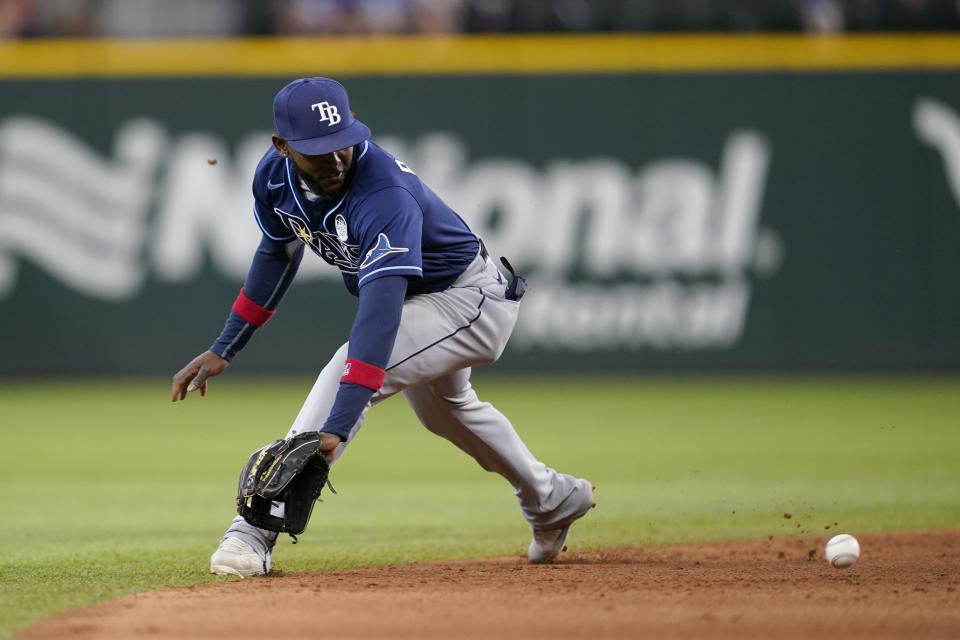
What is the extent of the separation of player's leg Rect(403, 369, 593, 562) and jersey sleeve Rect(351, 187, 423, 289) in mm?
682

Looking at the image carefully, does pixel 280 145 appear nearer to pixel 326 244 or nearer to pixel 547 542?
pixel 326 244

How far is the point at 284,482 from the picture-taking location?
4.82m

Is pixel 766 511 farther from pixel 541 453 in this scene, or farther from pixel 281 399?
pixel 281 399

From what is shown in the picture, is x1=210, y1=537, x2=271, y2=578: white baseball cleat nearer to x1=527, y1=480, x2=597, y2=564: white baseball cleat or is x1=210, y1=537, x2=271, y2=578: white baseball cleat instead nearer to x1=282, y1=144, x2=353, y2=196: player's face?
x1=527, y1=480, x2=597, y2=564: white baseball cleat

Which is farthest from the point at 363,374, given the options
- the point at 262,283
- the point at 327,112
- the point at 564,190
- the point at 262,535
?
the point at 564,190

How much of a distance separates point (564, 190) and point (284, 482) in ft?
31.9

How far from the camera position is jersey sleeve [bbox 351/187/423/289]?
491 cm

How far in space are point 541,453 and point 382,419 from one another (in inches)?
116

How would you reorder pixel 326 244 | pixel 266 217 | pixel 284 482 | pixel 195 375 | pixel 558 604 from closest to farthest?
pixel 558 604 → pixel 284 482 → pixel 326 244 → pixel 266 217 → pixel 195 375

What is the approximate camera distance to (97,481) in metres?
8.57

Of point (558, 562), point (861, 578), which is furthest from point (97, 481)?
point (861, 578)

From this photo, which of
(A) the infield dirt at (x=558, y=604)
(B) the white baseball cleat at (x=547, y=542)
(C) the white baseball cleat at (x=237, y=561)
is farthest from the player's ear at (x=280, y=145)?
(B) the white baseball cleat at (x=547, y=542)

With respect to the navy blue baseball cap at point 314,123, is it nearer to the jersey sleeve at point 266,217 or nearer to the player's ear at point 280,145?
the player's ear at point 280,145

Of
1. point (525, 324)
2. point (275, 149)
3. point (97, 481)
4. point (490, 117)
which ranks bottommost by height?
point (97, 481)
